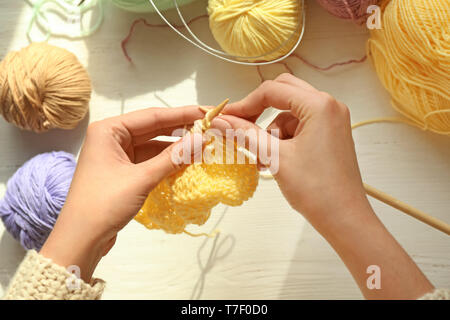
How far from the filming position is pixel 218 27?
848 millimetres

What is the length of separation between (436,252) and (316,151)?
47 cm

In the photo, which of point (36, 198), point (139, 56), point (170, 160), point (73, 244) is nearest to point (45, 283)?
point (73, 244)

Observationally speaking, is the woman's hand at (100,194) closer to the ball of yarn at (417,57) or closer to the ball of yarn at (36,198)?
the ball of yarn at (36,198)

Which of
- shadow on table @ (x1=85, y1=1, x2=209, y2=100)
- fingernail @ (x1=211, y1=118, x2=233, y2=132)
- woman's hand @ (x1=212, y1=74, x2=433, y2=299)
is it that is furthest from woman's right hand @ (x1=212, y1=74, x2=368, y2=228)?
shadow on table @ (x1=85, y1=1, x2=209, y2=100)

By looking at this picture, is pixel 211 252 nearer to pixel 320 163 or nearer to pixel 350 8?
pixel 320 163

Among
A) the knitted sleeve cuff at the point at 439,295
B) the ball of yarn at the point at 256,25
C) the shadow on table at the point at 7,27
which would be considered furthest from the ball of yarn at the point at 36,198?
the knitted sleeve cuff at the point at 439,295

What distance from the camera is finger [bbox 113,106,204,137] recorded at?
680 mm

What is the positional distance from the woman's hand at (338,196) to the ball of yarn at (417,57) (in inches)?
9.7

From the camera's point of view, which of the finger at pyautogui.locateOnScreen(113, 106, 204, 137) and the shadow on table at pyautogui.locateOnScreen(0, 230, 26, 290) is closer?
the finger at pyautogui.locateOnScreen(113, 106, 204, 137)

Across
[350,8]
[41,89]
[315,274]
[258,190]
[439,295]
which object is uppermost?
[350,8]

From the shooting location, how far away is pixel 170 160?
24.3 inches

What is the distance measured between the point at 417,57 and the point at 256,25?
1.01 ft

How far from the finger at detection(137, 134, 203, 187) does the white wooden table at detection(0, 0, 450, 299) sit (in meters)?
Answer: 0.28

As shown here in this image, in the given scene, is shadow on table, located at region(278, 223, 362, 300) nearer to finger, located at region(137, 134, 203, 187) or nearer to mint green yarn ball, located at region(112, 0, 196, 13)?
finger, located at region(137, 134, 203, 187)
